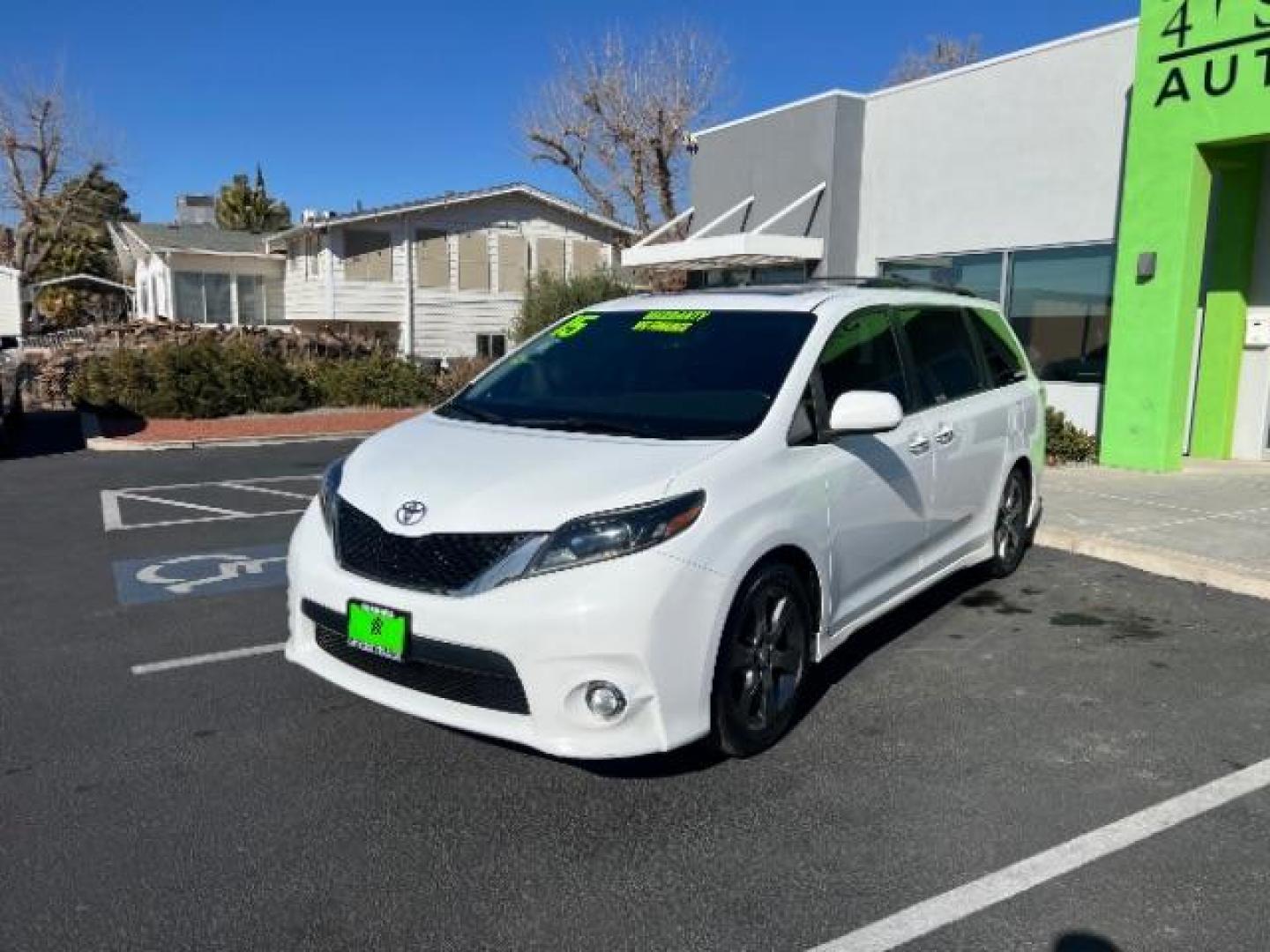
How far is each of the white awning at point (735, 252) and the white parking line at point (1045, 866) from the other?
1116 cm

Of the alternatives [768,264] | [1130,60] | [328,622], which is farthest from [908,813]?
[768,264]

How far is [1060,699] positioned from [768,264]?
1178cm

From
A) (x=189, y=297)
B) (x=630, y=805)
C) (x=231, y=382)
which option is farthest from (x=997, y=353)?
(x=189, y=297)

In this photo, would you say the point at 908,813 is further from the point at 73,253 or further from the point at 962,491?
the point at 73,253

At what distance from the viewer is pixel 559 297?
21859 millimetres

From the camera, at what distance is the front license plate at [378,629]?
3273 mm

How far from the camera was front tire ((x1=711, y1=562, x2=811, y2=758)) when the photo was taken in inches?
135

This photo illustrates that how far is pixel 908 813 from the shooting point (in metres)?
3.33

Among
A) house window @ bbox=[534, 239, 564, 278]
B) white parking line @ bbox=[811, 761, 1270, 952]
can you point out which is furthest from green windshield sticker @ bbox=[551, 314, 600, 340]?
house window @ bbox=[534, 239, 564, 278]

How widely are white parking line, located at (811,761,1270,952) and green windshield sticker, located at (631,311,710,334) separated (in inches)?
105

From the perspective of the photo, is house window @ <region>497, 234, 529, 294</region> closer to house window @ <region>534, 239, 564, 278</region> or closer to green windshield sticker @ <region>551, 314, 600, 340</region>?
house window @ <region>534, 239, 564, 278</region>

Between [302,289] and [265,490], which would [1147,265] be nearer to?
[265,490]

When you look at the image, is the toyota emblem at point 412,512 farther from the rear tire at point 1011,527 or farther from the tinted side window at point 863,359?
the rear tire at point 1011,527

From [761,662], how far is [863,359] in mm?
1641
